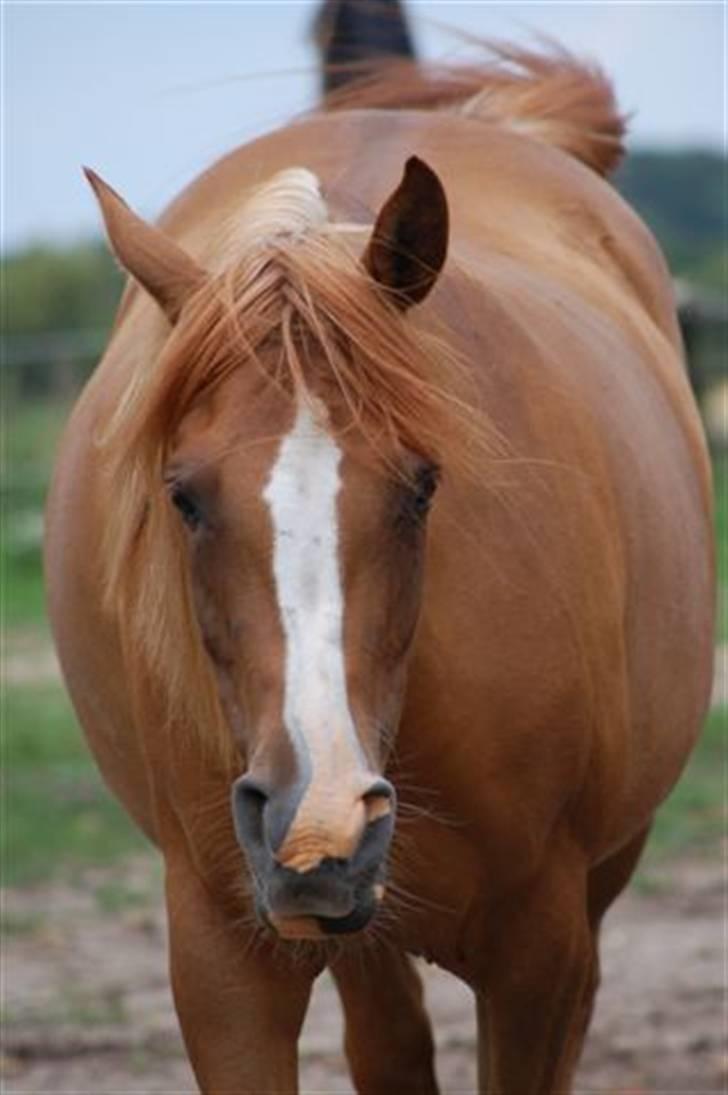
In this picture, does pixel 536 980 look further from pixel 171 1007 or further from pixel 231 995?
pixel 171 1007

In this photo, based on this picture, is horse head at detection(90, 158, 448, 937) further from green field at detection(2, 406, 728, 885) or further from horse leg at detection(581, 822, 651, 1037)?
green field at detection(2, 406, 728, 885)

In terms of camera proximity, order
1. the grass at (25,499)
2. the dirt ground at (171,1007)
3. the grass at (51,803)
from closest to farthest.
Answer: the dirt ground at (171,1007), the grass at (51,803), the grass at (25,499)

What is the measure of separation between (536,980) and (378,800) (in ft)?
3.34

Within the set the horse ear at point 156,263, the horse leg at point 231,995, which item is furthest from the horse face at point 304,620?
the horse leg at point 231,995

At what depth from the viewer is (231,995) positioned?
3.94m

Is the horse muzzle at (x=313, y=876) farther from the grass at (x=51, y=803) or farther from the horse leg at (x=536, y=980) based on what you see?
the grass at (x=51, y=803)

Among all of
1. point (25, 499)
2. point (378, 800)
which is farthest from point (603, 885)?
point (25, 499)

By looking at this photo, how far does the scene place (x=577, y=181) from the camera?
5.59 metres

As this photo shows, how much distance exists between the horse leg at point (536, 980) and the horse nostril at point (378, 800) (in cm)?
84

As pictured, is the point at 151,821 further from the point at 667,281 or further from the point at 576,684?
the point at 667,281

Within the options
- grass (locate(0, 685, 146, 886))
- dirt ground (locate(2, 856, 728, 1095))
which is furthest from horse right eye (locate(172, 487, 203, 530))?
grass (locate(0, 685, 146, 886))

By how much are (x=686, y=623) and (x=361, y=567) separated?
1.41 meters

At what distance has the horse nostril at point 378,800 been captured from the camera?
325 cm

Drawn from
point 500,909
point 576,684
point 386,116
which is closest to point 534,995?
point 500,909
